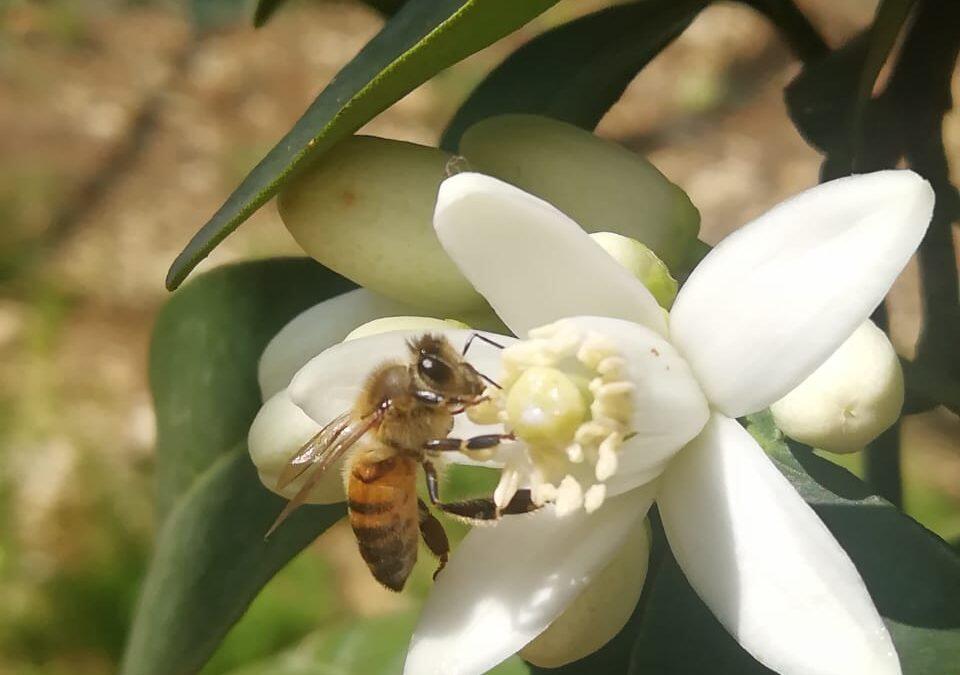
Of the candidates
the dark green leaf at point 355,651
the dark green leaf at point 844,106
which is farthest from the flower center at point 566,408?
the dark green leaf at point 355,651

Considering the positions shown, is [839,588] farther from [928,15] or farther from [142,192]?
[142,192]

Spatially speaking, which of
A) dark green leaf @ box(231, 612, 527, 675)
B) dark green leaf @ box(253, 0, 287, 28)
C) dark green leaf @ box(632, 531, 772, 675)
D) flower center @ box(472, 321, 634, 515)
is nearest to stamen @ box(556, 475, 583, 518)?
flower center @ box(472, 321, 634, 515)

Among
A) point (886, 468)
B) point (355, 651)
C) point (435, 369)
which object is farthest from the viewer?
point (355, 651)

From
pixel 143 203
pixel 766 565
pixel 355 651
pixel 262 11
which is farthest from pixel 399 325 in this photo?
pixel 143 203

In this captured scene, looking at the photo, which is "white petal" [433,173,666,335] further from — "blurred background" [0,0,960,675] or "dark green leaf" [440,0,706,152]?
"blurred background" [0,0,960,675]

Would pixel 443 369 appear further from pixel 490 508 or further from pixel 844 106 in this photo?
pixel 844 106
